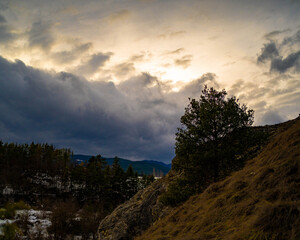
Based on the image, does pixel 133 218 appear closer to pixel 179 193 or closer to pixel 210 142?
pixel 179 193

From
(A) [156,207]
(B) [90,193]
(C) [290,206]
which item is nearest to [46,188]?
(B) [90,193]

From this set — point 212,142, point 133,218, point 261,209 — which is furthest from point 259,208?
point 133,218

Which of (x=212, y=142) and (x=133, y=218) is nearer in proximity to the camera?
(x=212, y=142)

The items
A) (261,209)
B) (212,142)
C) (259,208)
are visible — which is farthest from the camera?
(212,142)

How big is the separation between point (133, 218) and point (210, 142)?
968 centimetres

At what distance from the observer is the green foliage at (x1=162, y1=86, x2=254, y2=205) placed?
12.9 meters

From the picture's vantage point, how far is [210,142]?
44.9 ft

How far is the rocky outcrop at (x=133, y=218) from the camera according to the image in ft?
53.8

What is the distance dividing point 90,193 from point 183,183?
73.8 meters

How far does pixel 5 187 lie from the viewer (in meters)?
81.9

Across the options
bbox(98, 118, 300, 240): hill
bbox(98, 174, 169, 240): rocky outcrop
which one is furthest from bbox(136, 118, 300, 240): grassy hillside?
bbox(98, 174, 169, 240): rocky outcrop

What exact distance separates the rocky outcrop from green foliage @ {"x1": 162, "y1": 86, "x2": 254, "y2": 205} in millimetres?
3043

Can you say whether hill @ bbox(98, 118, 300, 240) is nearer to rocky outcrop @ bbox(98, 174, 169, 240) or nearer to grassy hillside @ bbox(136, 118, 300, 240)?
grassy hillside @ bbox(136, 118, 300, 240)

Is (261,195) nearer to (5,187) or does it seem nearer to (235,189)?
(235,189)
